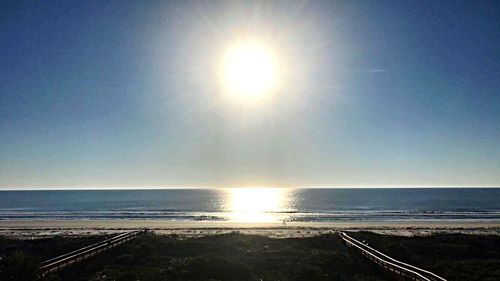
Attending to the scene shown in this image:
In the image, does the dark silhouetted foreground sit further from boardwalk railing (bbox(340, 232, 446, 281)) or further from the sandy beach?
the sandy beach

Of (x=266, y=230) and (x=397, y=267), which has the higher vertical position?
(x=397, y=267)

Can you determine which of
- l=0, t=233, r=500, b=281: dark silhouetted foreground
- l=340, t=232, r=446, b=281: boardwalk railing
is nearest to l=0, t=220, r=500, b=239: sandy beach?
Answer: l=0, t=233, r=500, b=281: dark silhouetted foreground

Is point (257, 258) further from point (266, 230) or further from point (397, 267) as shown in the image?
point (266, 230)

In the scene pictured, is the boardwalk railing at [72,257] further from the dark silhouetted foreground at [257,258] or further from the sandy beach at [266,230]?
the sandy beach at [266,230]

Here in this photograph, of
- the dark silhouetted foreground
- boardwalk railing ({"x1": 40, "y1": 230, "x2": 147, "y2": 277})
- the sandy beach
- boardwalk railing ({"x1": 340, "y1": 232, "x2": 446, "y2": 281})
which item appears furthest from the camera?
the sandy beach

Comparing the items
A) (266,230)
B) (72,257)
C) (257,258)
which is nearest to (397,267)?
(257,258)

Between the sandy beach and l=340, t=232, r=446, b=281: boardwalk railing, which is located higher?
l=340, t=232, r=446, b=281: boardwalk railing

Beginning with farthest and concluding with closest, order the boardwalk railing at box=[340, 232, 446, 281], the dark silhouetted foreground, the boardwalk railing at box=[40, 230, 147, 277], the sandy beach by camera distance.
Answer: the sandy beach → the dark silhouetted foreground → the boardwalk railing at box=[40, 230, 147, 277] → the boardwalk railing at box=[340, 232, 446, 281]

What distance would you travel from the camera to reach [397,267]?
23.0 metres

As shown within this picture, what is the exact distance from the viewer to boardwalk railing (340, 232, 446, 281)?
1970 cm

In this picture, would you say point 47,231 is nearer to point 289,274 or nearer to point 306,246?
point 306,246

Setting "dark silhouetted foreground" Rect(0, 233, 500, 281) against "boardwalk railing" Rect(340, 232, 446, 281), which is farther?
"dark silhouetted foreground" Rect(0, 233, 500, 281)

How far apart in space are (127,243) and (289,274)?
18.2m

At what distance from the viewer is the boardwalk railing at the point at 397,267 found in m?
19.7
